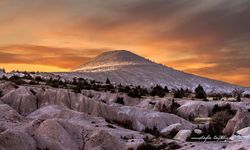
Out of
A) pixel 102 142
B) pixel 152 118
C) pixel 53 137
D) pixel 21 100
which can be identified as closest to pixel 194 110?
pixel 152 118

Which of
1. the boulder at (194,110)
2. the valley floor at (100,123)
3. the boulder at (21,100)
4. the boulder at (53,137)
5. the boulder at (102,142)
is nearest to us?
the boulder at (53,137)

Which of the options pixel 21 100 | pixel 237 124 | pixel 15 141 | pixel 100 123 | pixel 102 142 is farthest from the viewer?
pixel 21 100

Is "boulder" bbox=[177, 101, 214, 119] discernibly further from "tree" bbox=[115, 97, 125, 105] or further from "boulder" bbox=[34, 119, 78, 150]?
"boulder" bbox=[34, 119, 78, 150]

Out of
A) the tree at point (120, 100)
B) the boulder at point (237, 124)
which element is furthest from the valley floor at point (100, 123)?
the tree at point (120, 100)

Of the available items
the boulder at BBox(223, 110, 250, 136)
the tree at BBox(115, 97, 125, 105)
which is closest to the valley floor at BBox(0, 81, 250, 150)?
the boulder at BBox(223, 110, 250, 136)

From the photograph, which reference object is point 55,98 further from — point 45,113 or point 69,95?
point 45,113

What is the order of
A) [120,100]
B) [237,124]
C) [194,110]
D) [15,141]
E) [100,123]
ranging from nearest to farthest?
1. [15,141]
2. [100,123]
3. [237,124]
4. [194,110]
5. [120,100]

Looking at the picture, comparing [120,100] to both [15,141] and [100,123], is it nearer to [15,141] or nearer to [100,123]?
[100,123]

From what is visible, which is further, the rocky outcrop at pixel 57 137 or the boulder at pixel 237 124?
the boulder at pixel 237 124

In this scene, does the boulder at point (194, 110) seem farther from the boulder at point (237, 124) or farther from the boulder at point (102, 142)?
the boulder at point (102, 142)

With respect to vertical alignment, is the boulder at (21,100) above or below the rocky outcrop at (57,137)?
above

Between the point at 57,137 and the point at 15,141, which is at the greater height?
the point at 57,137

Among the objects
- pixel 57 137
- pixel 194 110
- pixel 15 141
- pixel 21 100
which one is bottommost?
pixel 15 141

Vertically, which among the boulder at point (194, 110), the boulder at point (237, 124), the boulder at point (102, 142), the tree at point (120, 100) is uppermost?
the tree at point (120, 100)
